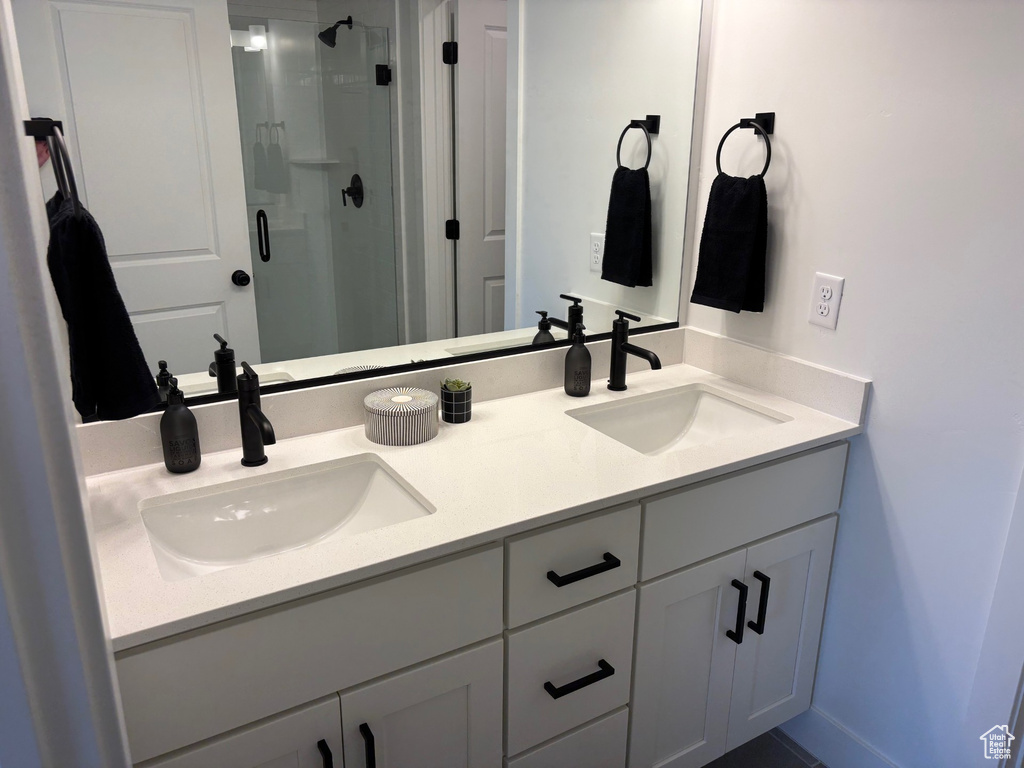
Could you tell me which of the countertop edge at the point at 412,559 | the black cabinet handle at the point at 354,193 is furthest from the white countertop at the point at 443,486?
the black cabinet handle at the point at 354,193

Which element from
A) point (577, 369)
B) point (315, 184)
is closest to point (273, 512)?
point (315, 184)

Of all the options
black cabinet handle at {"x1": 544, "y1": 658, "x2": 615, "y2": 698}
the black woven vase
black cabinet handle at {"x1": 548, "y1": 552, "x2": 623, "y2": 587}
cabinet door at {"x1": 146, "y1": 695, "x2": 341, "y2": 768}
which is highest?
the black woven vase

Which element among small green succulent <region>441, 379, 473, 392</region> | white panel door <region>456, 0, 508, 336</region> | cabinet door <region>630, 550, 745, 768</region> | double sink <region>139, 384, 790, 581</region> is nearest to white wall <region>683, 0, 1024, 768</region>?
cabinet door <region>630, 550, 745, 768</region>

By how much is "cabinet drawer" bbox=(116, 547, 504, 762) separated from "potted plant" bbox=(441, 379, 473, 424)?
0.46m

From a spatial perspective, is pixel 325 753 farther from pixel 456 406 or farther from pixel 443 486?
pixel 456 406

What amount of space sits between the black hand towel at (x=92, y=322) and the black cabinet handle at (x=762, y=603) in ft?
4.16

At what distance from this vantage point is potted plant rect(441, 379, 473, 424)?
165 centimetres

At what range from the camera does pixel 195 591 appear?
1054 millimetres

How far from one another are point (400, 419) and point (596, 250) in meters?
0.77

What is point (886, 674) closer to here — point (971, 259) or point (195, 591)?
point (971, 259)

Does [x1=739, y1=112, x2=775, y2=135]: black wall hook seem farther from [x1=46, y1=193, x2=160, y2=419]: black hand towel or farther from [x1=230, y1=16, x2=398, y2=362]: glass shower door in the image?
[x1=46, y1=193, x2=160, y2=419]: black hand towel

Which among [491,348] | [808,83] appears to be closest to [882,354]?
[808,83]

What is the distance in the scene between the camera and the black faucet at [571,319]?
1916mm

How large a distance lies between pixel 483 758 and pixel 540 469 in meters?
0.53
